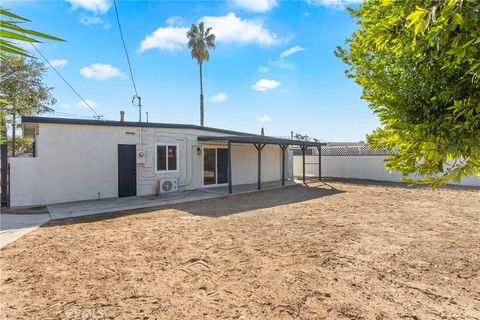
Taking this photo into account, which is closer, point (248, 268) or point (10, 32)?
point (10, 32)

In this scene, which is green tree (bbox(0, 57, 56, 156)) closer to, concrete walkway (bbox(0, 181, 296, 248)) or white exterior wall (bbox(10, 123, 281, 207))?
white exterior wall (bbox(10, 123, 281, 207))

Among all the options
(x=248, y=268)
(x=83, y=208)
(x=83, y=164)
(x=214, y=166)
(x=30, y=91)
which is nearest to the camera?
(x=248, y=268)

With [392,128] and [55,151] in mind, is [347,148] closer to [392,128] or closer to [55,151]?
[55,151]

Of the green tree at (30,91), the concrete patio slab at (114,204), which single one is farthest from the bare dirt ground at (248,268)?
the green tree at (30,91)

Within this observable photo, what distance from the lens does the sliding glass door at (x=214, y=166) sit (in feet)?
41.3

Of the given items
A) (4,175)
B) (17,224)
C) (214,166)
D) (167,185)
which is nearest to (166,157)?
(167,185)

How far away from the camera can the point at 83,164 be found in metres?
9.23

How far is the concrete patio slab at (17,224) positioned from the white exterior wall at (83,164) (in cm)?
149

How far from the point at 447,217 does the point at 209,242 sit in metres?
6.16

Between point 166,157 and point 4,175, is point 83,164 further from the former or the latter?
point 166,157

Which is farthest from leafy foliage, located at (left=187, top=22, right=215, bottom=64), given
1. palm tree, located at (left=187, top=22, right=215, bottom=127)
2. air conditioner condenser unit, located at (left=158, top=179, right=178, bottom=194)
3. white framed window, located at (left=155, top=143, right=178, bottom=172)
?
air conditioner condenser unit, located at (left=158, top=179, right=178, bottom=194)

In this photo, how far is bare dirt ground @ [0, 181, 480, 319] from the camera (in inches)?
112

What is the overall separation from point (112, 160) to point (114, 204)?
74.0 inches

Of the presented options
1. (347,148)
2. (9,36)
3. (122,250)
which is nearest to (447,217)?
(122,250)
